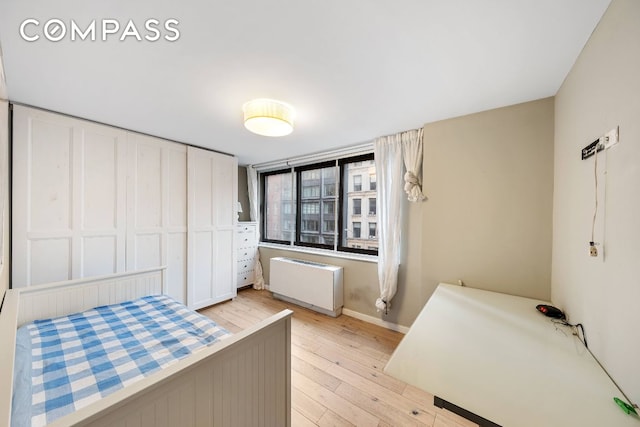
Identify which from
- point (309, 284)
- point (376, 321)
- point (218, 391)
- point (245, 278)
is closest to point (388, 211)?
point (376, 321)

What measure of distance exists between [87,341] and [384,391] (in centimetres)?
213

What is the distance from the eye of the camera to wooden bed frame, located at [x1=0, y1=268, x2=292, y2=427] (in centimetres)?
68

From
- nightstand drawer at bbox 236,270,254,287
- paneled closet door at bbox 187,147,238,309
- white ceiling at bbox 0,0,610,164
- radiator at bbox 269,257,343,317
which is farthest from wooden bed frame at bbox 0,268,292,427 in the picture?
nightstand drawer at bbox 236,270,254,287

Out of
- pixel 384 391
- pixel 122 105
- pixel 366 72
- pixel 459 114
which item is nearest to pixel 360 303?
pixel 384 391

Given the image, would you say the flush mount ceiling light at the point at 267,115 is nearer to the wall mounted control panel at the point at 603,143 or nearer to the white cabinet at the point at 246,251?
Result: the wall mounted control panel at the point at 603,143

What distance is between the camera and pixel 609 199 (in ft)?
3.16

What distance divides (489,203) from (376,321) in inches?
73.5

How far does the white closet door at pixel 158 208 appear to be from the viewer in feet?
8.64

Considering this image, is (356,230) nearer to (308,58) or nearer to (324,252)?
(324,252)

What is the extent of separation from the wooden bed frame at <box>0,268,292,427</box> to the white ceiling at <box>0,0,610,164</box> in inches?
58.9

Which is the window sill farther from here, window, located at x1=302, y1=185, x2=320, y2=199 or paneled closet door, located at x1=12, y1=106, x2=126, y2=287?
paneled closet door, located at x1=12, y1=106, x2=126, y2=287

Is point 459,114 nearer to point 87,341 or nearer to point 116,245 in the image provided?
point 87,341

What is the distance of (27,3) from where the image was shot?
40.3 inches

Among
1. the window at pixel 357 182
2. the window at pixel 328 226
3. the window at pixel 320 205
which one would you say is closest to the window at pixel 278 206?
the window at pixel 320 205
